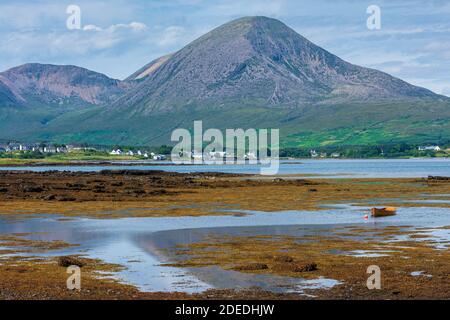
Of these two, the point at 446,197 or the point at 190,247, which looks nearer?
the point at 190,247

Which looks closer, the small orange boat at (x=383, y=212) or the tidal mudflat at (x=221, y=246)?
the tidal mudflat at (x=221, y=246)

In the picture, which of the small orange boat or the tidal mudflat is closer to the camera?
the tidal mudflat

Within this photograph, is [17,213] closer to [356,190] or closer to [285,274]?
[285,274]

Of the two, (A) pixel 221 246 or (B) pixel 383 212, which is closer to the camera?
(A) pixel 221 246

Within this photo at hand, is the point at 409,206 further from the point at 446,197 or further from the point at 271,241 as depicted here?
the point at 271,241

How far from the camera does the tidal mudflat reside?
2917 centimetres

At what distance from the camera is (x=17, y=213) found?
63250 mm

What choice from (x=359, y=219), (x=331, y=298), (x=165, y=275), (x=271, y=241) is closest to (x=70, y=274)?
(x=165, y=275)

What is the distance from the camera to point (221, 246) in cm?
4200

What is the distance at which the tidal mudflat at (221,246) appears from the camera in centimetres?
2917

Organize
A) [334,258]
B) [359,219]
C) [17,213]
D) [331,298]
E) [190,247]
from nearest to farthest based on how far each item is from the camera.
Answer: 1. [331,298]
2. [334,258]
3. [190,247]
4. [359,219]
5. [17,213]

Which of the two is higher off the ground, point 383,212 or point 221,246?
point 383,212
